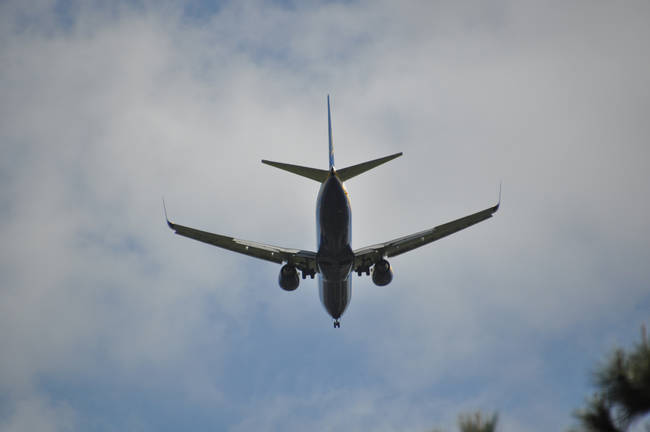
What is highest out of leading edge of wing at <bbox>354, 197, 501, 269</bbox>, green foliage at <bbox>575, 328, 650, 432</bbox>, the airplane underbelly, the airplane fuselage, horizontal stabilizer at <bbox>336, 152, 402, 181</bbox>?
horizontal stabilizer at <bbox>336, 152, 402, 181</bbox>

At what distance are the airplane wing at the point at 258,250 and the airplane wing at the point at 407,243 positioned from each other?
3.07m

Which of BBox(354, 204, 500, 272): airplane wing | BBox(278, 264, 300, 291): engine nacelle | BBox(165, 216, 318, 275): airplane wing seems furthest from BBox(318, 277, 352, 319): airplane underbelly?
BBox(278, 264, 300, 291): engine nacelle

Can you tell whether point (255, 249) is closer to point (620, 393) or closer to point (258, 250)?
point (258, 250)

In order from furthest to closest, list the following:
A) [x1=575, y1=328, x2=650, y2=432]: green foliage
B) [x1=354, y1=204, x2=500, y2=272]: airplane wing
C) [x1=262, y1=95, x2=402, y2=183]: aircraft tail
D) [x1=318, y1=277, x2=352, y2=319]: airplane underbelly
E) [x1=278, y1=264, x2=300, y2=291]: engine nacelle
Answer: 1. [x1=318, y1=277, x2=352, y2=319]: airplane underbelly
2. [x1=278, y1=264, x2=300, y2=291]: engine nacelle
3. [x1=354, y1=204, x2=500, y2=272]: airplane wing
4. [x1=262, y1=95, x2=402, y2=183]: aircraft tail
5. [x1=575, y1=328, x2=650, y2=432]: green foliage

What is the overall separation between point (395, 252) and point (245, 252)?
31.5 feet

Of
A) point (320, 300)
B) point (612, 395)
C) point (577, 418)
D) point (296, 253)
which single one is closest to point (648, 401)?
point (612, 395)

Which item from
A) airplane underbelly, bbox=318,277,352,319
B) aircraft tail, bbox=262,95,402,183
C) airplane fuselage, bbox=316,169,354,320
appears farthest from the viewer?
airplane underbelly, bbox=318,277,352,319

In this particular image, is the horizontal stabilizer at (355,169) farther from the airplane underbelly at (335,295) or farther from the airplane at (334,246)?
the airplane underbelly at (335,295)

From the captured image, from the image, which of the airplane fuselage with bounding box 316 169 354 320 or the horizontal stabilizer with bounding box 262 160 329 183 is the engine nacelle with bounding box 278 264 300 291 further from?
the horizontal stabilizer with bounding box 262 160 329 183

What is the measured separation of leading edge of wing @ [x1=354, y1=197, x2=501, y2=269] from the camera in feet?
120

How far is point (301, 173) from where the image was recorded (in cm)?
3478

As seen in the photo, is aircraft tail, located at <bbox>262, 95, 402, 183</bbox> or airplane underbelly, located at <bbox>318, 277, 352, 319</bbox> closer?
aircraft tail, located at <bbox>262, 95, 402, 183</bbox>

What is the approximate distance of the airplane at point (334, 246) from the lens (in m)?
31.7

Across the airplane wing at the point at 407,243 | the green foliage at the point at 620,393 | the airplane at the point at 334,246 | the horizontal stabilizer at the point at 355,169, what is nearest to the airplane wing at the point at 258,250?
the airplane at the point at 334,246
